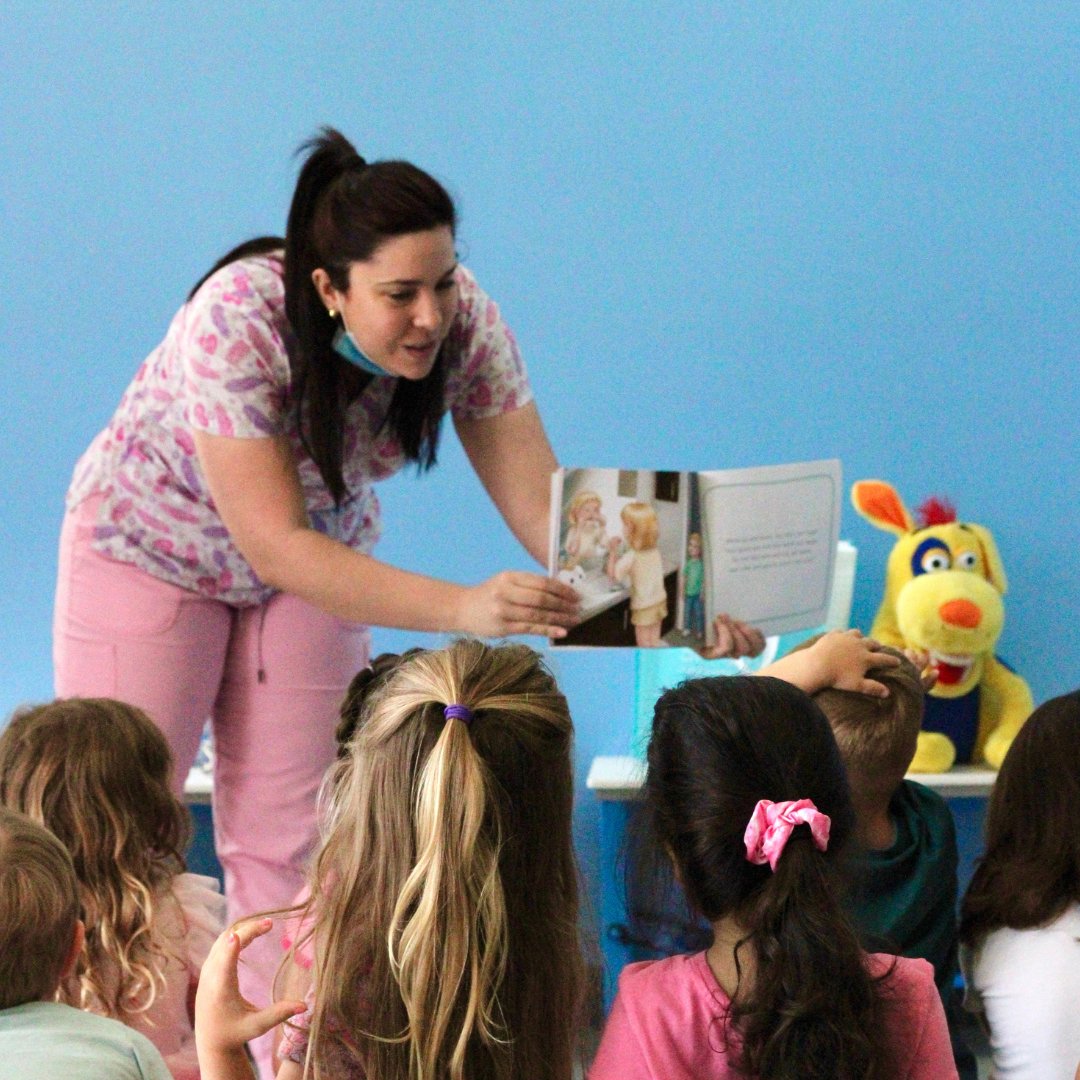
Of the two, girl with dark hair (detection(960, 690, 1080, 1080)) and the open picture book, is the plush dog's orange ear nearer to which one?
the open picture book

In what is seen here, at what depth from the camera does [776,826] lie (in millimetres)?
1103

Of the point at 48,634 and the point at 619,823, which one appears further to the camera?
the point at 48,634

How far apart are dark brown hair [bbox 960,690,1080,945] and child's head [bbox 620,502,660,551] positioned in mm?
530

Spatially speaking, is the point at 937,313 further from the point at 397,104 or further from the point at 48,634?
the point at 48,634

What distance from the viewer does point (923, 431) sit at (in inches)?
105

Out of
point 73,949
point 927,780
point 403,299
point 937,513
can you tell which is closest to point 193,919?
point 73,949

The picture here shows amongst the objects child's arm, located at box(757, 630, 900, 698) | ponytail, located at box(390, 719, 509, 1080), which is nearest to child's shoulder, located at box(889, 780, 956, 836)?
child's arm, located at box(757, 630, 900, 698)

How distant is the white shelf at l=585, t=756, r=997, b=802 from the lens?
247cm

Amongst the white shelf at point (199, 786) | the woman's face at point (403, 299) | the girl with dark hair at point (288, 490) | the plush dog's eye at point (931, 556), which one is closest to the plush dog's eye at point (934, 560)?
the plush dog's eye at point (931, 556)

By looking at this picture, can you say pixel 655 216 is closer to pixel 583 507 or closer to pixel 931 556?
pixel 931 556

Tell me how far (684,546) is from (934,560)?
0.83m

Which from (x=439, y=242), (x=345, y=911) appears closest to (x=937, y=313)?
(x=439, y=242)

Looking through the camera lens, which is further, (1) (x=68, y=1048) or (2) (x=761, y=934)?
(2) (x=761, y=934)

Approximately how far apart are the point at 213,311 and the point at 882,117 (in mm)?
1363
